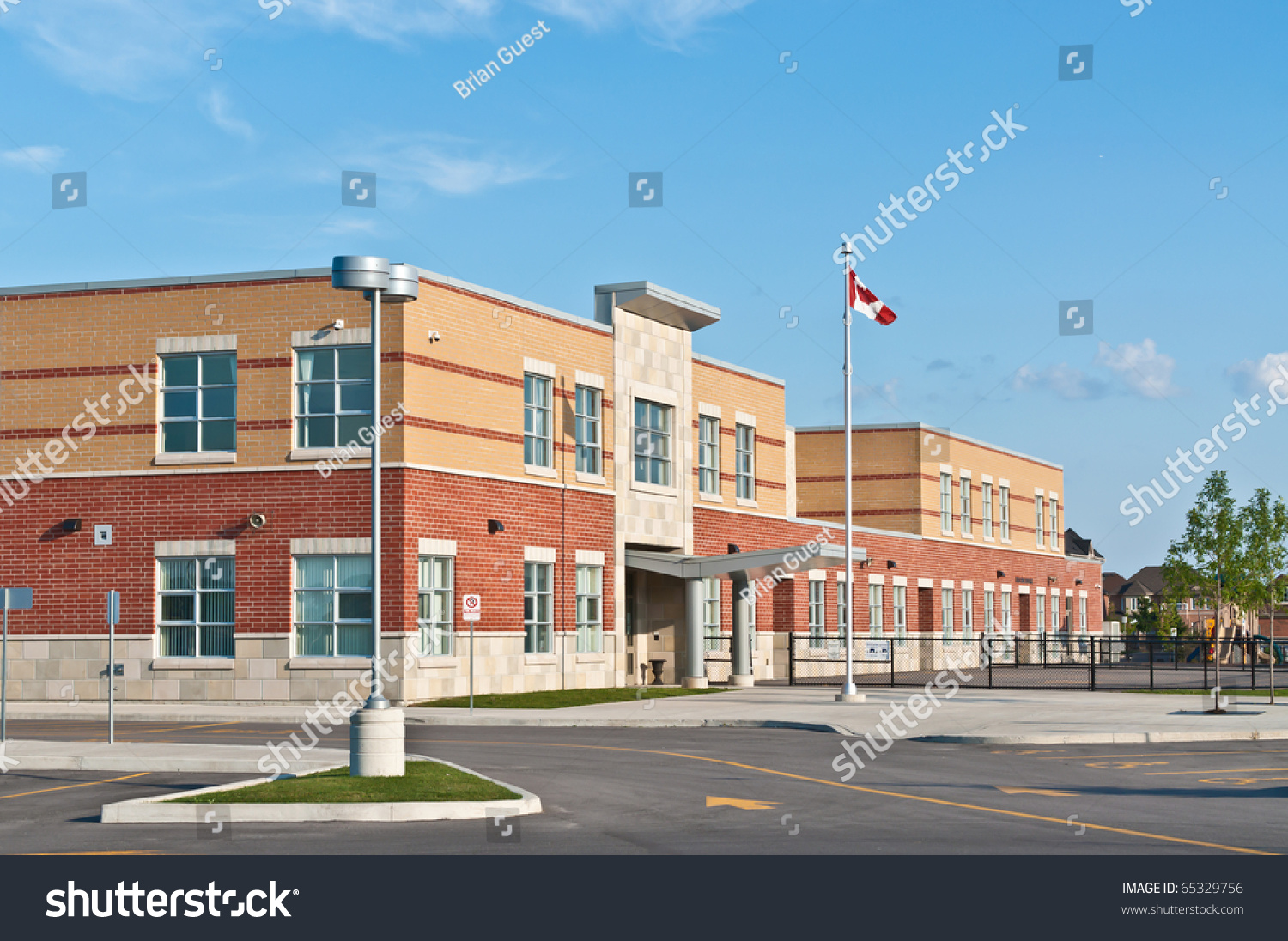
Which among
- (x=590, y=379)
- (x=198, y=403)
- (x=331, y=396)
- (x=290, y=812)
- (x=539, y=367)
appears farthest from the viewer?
(x=590, y=379)

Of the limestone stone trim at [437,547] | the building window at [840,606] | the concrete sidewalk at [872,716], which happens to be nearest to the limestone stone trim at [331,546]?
the limestone stone trim at [437,547]

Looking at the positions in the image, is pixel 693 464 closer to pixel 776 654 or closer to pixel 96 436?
pixel 776 654

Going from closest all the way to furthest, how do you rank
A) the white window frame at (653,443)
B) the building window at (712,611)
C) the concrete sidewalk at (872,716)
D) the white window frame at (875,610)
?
the concrete sidewalk at (872,716), the white window frame at (653,443), the building window at (712,611), the white window frame at (875,610)

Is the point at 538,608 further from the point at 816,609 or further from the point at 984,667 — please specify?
the point at 984,667

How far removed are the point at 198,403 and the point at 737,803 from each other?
66.5ft

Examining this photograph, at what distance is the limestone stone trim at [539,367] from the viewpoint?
34375 millimetres

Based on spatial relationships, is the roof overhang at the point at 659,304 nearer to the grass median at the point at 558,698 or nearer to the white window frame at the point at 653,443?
the white window frame at the point at 653,443

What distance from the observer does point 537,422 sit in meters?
35.1

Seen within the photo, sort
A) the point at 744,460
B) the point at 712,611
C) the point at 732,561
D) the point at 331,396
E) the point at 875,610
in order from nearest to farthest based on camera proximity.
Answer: the point at 331,396 → the point at 732,561 → the point at 712,611 → the point at 744,460 → the point at 875,610

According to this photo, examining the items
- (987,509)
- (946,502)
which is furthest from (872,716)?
(987,509)

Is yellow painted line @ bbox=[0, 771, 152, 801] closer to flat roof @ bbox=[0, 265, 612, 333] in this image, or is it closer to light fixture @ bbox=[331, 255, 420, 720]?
light fixture @ bbox=[331, 255, 420, 720]

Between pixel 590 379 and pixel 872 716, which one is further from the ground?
pixel 590 379

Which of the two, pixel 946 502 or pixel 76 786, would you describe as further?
pixel 946 502

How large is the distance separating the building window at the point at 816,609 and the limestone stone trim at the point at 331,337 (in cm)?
2273
